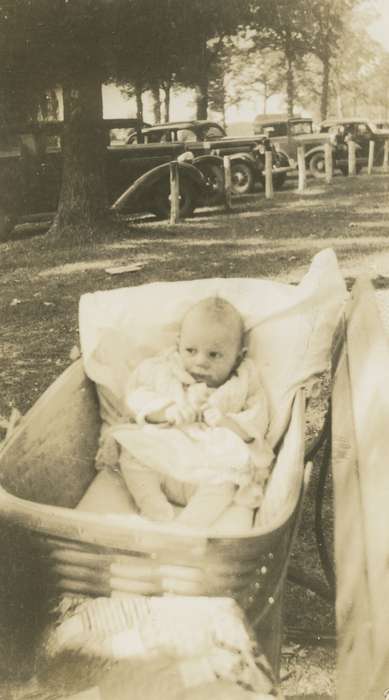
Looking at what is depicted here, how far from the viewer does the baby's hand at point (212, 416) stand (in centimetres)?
210

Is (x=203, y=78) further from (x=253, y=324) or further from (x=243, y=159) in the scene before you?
(x=243, y=159)

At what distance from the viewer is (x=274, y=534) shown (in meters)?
1.42

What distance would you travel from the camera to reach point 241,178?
1121 cm

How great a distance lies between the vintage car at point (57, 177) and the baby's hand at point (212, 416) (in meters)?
5.99

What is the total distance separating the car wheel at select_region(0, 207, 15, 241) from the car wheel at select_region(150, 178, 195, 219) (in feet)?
5.40

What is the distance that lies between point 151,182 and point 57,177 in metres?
1.01

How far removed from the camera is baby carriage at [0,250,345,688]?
1.41 metres

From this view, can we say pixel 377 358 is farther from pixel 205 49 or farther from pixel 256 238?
pixel 256 238

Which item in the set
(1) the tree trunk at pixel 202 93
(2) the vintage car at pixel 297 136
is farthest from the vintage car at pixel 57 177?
(2) the vintage car at pixel 297 136

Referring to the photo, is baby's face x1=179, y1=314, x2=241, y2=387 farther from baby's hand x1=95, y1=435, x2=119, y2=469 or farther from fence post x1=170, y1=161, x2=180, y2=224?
fence post x1=170, y1=161, x2=180, y2=224

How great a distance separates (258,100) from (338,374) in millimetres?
3831

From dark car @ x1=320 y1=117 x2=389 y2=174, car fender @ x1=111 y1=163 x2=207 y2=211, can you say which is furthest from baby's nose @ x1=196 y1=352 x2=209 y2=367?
dark car @ x1=320 y1=117 x2=389 y2=174

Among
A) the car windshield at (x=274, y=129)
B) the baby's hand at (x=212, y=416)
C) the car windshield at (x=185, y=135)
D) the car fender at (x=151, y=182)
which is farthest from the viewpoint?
the car windshield at (x=274, y=129)

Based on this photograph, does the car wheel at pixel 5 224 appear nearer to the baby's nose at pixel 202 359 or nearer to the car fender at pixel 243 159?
the car fender at pixel 243 159
